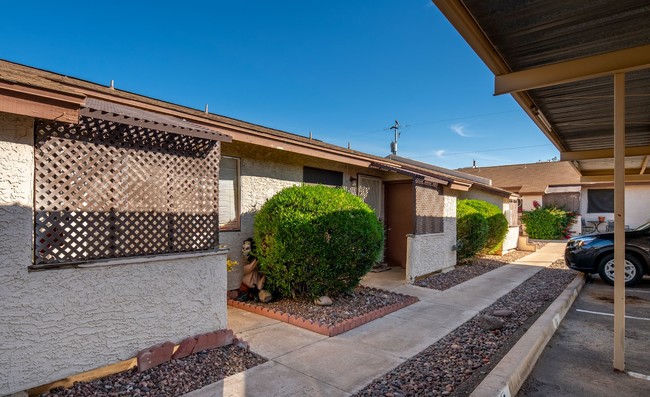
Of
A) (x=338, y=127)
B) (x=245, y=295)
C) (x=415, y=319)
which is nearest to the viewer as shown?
(x=415, y=319)

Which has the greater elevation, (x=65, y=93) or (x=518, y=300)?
(x=65, y=93)

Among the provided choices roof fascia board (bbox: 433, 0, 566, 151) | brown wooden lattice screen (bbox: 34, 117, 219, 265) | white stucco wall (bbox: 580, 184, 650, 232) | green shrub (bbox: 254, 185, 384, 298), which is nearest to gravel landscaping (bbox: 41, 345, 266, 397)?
brown wooden lattice screen (bbox: 34, 117, 219, 265)

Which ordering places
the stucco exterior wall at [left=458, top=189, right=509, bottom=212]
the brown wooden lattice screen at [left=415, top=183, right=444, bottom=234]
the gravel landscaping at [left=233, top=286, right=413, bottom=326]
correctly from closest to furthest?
the gravel landscaping at [left=233, top=286, right=413, bottom=326], the brown wooden lattice screen at [left=415, top=183, right=444, bottom=234], the stucco exterior wall at [left=458, top=189, right=509, bottom=212]

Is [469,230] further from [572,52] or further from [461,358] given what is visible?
[572,52]

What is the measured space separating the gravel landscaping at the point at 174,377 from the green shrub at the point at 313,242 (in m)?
1.84

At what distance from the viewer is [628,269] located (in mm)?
8461

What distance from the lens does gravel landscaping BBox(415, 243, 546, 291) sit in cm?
848

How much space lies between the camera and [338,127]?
29328 mm

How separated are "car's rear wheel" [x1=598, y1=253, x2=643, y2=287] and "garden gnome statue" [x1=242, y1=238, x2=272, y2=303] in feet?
27.4

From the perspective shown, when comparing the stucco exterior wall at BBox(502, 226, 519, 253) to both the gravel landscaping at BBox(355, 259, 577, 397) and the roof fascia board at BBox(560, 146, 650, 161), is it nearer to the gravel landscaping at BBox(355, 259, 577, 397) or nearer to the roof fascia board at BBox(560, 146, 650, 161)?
the roof fascia board at BBox(560, 146, 650, 161)

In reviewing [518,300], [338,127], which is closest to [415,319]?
[518,300]

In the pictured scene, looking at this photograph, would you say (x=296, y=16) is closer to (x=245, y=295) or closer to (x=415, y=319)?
(x=245, y=295)

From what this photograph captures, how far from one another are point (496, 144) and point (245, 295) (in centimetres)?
3809

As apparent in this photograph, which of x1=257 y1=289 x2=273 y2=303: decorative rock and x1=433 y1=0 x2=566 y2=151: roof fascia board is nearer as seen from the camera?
x1=433 y1=0 x2=566 y2=151: roof fascia board
